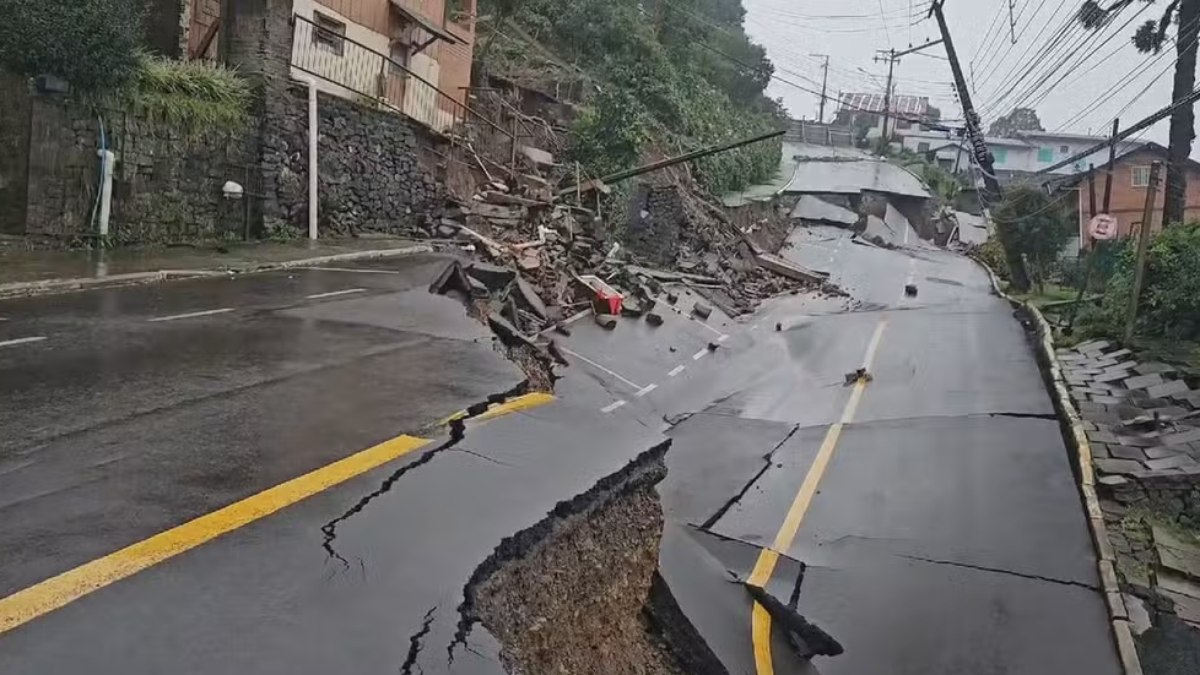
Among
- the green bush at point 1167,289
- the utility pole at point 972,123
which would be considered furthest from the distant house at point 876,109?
the green bush at point 1167,289

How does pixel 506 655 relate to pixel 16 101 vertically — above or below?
below

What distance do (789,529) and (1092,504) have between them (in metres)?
3.88

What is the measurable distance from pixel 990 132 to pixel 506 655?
318 ft

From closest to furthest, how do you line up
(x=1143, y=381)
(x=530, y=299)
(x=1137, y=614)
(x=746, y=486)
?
(x=1137, y=614), (x=746, y=486), (x=1143, y=381), (x=530, y=299)

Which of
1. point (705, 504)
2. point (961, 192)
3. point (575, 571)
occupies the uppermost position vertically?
point (961, 192)

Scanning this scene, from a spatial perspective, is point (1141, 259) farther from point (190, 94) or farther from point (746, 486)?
point (190, 94)

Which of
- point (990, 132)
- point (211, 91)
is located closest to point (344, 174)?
point (211, 91)

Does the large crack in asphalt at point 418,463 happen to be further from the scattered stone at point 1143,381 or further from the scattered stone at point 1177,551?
the scattered stone at point 1143,381

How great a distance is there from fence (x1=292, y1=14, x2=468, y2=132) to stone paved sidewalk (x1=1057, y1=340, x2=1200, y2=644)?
16847 mm

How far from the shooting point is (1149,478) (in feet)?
37.1

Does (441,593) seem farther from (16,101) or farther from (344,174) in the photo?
(344,174)

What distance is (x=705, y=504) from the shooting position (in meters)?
11.9

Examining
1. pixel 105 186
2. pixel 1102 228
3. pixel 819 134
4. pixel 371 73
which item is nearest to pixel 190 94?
pixel 105 186

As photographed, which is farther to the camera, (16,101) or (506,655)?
(16,101)
